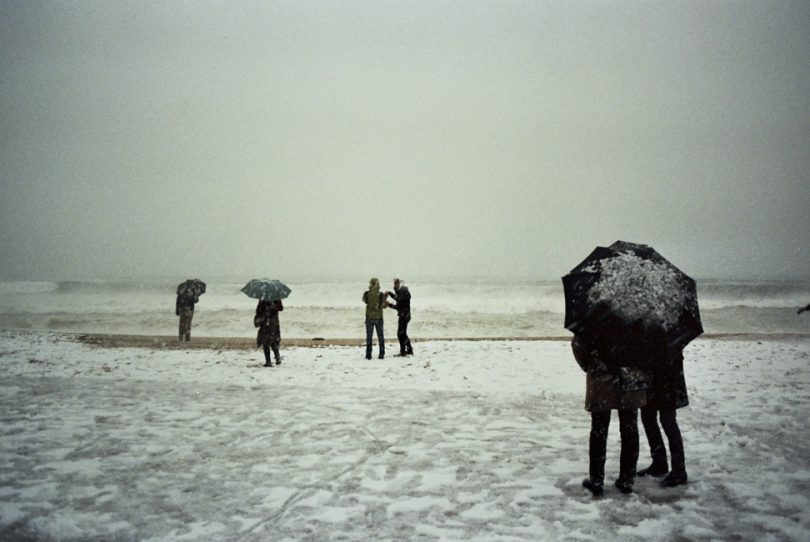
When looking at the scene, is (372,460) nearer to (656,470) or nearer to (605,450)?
(605,450)

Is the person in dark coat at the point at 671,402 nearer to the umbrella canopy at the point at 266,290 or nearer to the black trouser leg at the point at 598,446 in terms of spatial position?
the black trouser leg at the point at 598,446

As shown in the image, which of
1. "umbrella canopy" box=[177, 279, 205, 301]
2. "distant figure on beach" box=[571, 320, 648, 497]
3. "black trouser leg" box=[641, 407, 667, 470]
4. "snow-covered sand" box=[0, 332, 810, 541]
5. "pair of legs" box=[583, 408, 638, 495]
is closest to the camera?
"snow-covered sand" box=[0, 332, 810, 541]

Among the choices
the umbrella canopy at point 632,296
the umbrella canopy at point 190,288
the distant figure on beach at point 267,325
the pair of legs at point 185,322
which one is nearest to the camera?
the umbrella canopy at point 632,296

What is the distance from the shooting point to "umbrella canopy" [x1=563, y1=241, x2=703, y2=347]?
4.14 meters

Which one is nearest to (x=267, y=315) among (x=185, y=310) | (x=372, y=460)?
(x=185, y=310)

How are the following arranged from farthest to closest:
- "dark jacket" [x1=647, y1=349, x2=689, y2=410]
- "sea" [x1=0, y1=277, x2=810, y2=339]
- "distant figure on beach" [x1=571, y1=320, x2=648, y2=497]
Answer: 1. "sea" [x1=0, y1=277, x2=810, y2=339]
2. "dark jacket" [x1=647, y1=349, x2=689, y2=410]
3. "distant figure on beach" [x1=571, y1=320, x2=648, y2=497]

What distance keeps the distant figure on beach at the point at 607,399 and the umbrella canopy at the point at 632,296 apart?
260 mm

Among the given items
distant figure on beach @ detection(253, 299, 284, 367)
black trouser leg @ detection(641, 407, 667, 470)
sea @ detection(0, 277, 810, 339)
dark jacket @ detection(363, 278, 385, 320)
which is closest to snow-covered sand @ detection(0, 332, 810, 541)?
black trouser leg @ detection(641, 407, 667, 470)

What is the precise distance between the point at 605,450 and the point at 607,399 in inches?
20.9

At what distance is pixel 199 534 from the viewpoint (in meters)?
3.74

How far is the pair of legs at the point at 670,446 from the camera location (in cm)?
462

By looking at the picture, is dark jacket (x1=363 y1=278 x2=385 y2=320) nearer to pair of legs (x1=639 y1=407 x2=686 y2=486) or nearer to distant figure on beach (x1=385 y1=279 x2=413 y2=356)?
distant figure on beach (x1=385 y1=279 x2=413 y2=356)

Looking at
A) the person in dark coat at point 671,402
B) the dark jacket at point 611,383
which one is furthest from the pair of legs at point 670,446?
the dark jacket at point 611,383

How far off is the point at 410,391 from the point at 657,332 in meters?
5.79
